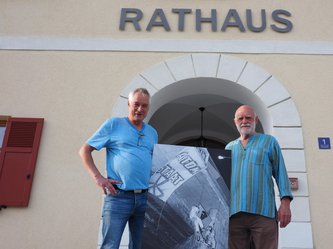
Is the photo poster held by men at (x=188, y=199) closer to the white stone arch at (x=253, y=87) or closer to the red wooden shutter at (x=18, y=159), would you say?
the white stone arch at (x=253, y=87)

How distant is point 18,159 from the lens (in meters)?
4.25

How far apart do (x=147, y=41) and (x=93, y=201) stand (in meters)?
2.31

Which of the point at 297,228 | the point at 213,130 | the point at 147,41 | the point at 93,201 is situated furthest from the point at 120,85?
the point at 213,130

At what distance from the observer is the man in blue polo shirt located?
7.59 ft

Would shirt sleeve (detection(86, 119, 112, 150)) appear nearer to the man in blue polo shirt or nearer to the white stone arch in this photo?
the man in blue polo shirt

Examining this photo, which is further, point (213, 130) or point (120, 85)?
point (213, 130)

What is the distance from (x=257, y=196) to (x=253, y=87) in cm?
238

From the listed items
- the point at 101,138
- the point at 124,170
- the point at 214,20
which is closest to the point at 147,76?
the point at 214,20

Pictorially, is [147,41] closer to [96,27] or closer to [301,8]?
[96,27]

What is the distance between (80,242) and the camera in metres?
3.88

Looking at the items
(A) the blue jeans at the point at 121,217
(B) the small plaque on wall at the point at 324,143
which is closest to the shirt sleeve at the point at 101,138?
(A) the blue jeans at the point at 121,217

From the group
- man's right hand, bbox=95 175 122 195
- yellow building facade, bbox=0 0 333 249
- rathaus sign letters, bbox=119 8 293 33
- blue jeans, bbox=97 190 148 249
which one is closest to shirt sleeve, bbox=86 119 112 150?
man's right hand, bbox=95 175 122 195

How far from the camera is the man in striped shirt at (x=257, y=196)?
2.42 metres

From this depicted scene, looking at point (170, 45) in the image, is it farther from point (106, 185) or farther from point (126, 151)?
point (106, 185)
